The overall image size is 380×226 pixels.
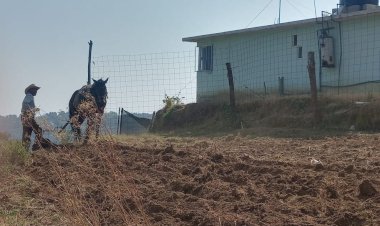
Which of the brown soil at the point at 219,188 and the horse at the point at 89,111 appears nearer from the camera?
the brown soil at the point at 219,188

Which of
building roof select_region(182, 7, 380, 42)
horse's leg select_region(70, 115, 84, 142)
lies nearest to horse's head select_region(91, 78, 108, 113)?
horse's leg select_region(70, 115, 84, 142)

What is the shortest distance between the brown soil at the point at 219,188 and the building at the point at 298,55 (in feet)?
35.3

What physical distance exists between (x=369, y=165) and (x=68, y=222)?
11.6 feet

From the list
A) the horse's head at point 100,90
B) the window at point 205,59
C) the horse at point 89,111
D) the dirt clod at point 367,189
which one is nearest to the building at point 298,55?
the window at point 205,59

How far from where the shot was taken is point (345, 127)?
50.5ft

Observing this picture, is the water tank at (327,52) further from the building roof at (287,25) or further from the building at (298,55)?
the building roof at (287,25)

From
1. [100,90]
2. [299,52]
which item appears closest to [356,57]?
[299,52]

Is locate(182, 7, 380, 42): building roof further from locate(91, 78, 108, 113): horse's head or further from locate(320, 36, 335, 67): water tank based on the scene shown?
locate(91, 78, 108, 113): horse's head

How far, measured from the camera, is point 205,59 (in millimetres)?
28281

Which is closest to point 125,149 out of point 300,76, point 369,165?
point 369,165

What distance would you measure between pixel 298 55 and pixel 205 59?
556 centimetres

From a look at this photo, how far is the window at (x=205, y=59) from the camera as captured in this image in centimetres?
2808

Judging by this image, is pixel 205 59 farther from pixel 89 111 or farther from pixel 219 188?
pixel 219 188

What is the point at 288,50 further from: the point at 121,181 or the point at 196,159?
the point at 121,181
